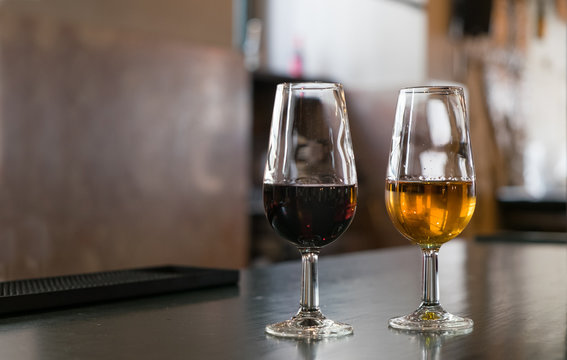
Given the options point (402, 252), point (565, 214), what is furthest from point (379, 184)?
point (402, 252)

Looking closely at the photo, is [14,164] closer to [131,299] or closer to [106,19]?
[106,19]

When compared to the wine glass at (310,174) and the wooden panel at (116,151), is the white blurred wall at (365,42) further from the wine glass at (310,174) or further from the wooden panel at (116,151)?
the wine glass at (310,174)

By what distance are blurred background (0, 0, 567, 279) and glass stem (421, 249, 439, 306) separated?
3.85ft

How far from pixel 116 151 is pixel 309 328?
2.32m

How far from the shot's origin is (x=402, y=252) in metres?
1.55

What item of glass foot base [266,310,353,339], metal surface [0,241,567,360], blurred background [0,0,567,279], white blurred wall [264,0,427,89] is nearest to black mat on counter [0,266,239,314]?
metal surface [0,241,567,360]

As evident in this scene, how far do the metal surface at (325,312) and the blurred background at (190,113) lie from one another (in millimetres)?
849

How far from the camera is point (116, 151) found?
9.49 feet

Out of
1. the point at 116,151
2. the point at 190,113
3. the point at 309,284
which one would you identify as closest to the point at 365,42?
the point at 190,113

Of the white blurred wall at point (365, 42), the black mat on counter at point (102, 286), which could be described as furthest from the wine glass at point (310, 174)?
the white blurred wall at point (365, 42)

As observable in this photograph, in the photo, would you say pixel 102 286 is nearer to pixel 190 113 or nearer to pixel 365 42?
pixel 190 113

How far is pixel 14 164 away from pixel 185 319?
1969 millimetres

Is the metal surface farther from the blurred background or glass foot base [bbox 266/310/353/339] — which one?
the blurred background

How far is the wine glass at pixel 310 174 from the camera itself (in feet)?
2.28
